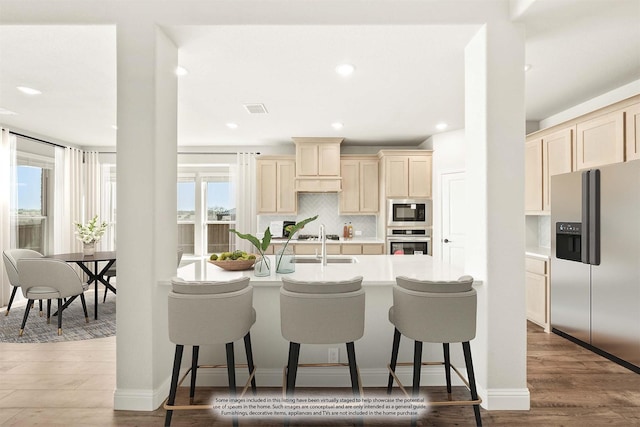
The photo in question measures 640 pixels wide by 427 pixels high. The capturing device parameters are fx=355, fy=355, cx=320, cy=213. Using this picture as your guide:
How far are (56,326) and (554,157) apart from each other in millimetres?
5860

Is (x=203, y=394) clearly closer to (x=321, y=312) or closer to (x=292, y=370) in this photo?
(x=292, y=370)

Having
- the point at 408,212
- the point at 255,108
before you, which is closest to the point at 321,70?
the point at 255,108

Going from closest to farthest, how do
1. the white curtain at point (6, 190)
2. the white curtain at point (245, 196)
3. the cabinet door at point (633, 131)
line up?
the cabinet door at point (633, 131)
the white curtain at point (6, 190)
the white curtain at point (245, 196)

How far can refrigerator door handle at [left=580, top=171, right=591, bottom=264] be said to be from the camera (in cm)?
A: 328

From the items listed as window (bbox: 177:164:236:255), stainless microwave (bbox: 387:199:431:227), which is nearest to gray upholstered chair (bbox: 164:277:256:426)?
stainless microwave (bbox: 387:199:431:227)

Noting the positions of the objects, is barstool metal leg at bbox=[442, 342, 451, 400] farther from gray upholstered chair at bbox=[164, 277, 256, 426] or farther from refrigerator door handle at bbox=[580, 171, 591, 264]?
refrigerator door handle at bbox=[580, 171, 591, 264]

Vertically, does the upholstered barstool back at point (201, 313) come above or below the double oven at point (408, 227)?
below

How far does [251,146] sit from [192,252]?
7.20 feet

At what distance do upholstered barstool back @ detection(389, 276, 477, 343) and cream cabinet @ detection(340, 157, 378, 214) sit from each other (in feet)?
12.9

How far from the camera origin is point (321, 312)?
1.99 m

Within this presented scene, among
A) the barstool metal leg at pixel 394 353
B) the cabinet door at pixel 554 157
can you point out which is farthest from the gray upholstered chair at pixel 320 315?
the cabinet door at pixel 554 157

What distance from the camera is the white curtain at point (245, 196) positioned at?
242 inches

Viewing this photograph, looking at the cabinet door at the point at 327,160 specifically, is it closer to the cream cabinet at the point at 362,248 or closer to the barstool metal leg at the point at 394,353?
the cream cabinet at the point at 362,248

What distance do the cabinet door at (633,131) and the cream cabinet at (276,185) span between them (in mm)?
4170
